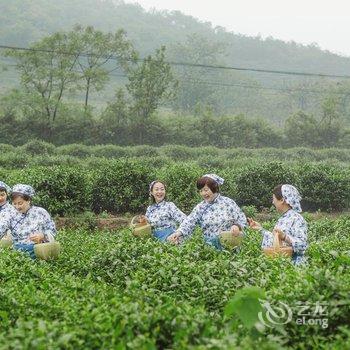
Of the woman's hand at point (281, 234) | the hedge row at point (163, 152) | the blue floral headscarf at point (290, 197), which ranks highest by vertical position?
the blue floral headscarf at point (290, 197)

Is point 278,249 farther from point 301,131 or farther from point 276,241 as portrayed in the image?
point 301,131

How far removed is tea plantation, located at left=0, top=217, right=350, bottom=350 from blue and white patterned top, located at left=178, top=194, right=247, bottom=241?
95cm

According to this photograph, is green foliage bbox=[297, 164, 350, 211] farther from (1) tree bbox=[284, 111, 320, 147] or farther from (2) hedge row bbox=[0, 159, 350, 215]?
(1) tree bbox=[284, 111, 320, 147]

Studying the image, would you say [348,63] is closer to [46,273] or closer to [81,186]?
[81,186]

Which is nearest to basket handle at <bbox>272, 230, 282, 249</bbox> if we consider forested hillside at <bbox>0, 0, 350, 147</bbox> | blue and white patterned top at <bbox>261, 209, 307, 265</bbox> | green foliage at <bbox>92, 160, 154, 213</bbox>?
blue and white patterned top at <bbox>261, 209, 307, 265</bbox>

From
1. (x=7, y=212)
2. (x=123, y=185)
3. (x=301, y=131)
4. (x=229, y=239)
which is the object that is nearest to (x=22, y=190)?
(x=7, y=212)

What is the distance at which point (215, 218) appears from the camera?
284 inches

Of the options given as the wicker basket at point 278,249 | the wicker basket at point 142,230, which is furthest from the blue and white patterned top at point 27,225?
the wicker basket at point 278,249

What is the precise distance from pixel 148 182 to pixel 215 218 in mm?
7294

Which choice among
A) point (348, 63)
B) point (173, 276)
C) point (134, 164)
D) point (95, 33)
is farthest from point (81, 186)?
point (348, 63)

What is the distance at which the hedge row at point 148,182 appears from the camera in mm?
13406

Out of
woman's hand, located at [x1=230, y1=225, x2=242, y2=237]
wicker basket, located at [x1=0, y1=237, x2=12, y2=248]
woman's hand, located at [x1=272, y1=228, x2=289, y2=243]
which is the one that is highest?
woman's hand, located at [x1=272, y1=228, x2=289, y2=243]

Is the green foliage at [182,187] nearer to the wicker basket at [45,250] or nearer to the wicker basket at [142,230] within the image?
the wicker basket at [142,230]

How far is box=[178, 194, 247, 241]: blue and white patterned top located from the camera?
283 inches
